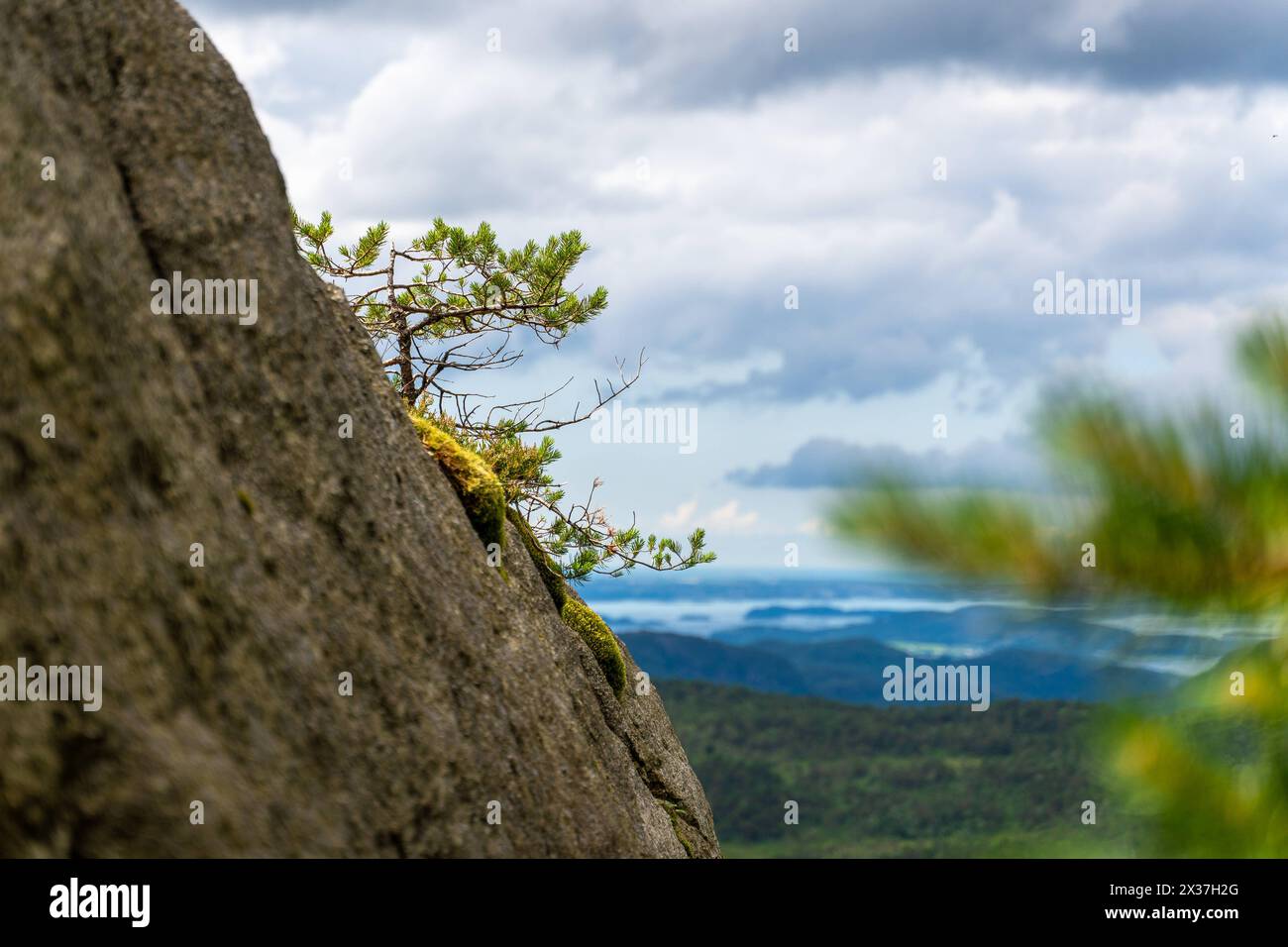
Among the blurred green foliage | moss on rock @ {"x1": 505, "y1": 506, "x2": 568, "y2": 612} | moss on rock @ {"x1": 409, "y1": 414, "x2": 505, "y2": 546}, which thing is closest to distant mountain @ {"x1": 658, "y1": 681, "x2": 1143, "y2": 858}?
moss on rock @ {"x1": 505, "y1": 506, "x2": 568, "y2": 612}

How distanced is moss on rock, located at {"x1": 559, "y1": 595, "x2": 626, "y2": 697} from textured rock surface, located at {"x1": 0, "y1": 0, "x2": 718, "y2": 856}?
3.03 m

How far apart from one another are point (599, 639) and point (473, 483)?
3044 millimetres

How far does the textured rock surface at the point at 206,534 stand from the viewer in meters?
4.01

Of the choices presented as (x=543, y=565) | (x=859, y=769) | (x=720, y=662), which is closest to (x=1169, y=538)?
(x=543, y=565)

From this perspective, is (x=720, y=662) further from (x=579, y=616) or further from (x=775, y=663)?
(x=579, y=616)

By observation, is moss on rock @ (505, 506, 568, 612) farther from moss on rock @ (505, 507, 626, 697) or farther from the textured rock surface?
the textured rock surface

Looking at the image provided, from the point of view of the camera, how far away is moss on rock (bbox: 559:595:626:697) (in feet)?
35.9

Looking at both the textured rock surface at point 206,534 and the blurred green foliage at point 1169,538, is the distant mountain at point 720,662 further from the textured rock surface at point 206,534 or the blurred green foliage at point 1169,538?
the blurred green foliage at point 1169,538

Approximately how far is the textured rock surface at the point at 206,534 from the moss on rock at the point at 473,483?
710 mm

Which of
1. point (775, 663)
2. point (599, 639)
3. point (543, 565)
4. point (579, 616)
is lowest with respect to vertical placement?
point (775, 663)

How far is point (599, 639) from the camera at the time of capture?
36.5 feet
